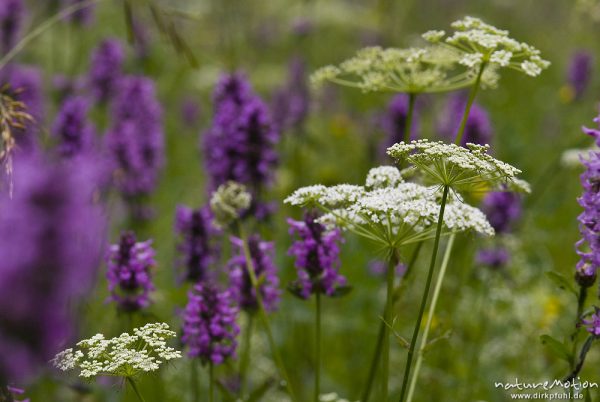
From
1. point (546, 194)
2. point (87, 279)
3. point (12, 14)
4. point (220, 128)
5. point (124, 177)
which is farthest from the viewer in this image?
point (546, 194)

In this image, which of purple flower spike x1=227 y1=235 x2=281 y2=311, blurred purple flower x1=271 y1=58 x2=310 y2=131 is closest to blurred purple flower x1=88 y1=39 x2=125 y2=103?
blurred purple flower x1=271 y1=58 x2=310 y2=131

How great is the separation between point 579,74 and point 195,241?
6.05m

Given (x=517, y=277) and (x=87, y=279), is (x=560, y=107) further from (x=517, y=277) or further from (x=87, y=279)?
(x=87, y=279)

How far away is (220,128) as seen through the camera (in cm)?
403

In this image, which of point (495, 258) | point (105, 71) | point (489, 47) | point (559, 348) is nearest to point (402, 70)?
point (489, 47)

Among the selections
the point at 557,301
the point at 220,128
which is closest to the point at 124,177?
the point at 220,128

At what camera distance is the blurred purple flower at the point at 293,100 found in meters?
6.88

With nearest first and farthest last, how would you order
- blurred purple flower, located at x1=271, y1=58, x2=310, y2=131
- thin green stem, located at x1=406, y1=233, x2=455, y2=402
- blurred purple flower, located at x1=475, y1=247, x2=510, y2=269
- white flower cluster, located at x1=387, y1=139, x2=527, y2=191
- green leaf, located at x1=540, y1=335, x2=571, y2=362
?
white flower cluster, located at x1=387, y1=139, x2=527, y2=191 < green leaf, located at x1=540, y1=335, x2=571, y2=362 < thin green stem, located at x1=406, y1=233, x2=455, y2=402 < blurred purple flower, located at x1=475, y1=247, x2=510, y2=269 < blurred purple flower, located at x1=271, y1=58, x2=310, y2=131

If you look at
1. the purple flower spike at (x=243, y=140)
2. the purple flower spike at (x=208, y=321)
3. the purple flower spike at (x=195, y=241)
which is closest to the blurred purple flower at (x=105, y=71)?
the purple flower spike at (x=243, y=140)

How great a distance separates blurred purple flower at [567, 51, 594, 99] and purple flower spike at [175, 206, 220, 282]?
18.4 ft

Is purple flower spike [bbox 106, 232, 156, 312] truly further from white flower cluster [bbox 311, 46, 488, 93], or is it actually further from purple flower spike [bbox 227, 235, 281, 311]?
white flower cluster [bbox 311, 46, 488, 93]

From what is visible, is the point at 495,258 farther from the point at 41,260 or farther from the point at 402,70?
the point at 41,260

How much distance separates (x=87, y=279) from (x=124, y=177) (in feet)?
13.3

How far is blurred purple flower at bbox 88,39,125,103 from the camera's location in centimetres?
605
